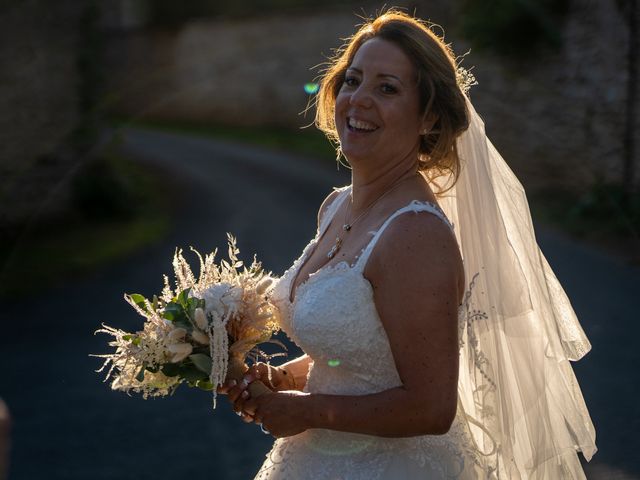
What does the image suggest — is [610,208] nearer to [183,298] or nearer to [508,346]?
[508,346]

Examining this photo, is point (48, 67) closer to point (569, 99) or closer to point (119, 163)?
point (119, 163)

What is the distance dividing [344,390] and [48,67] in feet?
33.4

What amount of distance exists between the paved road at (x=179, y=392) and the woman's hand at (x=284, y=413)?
270 centimetres

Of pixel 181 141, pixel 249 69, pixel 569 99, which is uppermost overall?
pixel 569 99

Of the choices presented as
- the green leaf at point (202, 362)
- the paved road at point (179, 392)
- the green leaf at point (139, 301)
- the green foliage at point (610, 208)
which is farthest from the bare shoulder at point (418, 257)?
the green foliage at point (610, 208)

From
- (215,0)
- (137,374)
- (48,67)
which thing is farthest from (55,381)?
(215,0)

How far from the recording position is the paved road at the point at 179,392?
Result: 5.23 meters

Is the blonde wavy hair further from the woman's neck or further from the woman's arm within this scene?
the woman's arm

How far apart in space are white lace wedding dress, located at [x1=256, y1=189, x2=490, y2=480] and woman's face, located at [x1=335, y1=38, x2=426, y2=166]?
22 centimetres

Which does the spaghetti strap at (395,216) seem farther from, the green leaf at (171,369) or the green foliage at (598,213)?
the green foliage at (598,213)

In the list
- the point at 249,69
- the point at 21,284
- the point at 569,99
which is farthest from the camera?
the point at 249,69

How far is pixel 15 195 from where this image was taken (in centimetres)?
1128

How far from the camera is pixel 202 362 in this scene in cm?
254

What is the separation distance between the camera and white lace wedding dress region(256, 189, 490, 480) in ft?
7.59
